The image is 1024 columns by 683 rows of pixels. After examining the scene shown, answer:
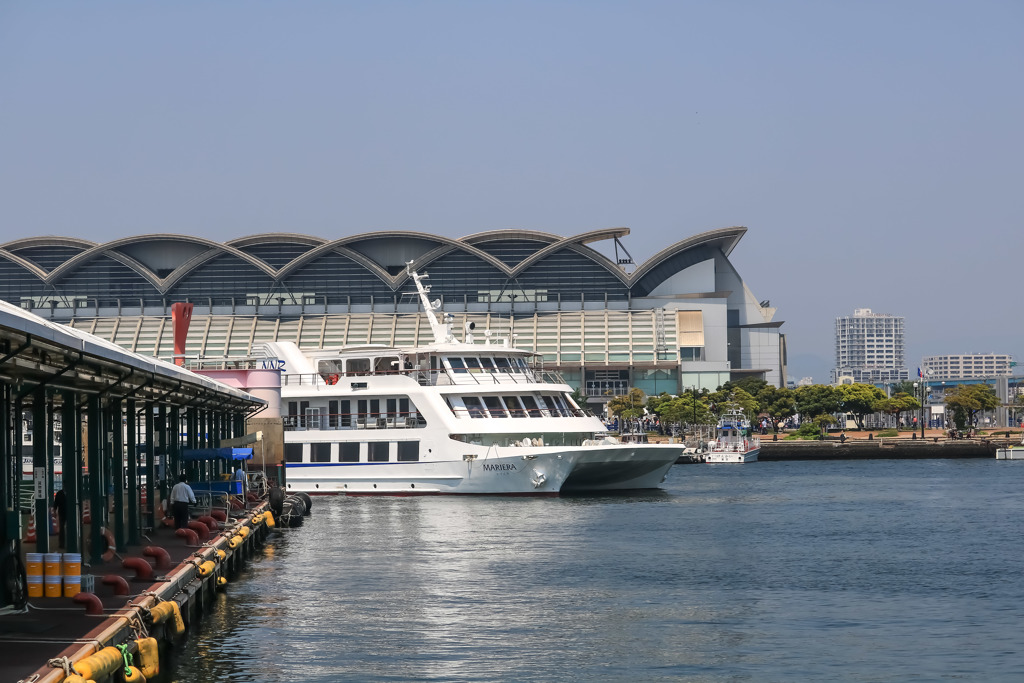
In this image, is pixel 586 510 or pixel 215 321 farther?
pixel 215 321

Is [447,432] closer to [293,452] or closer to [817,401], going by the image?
[293,452]

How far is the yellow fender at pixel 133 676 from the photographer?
16180 mm

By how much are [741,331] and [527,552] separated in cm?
12879

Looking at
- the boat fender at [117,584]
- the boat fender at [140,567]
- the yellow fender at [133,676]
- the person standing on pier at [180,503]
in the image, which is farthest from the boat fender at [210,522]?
the yellow fender at [133,676]

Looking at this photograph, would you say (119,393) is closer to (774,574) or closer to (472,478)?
(774,574)

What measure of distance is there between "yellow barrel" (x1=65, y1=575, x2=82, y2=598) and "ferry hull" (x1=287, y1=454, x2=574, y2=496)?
32321 millimetres

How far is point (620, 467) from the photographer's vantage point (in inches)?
2095

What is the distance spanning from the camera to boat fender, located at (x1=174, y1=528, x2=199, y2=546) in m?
28.5

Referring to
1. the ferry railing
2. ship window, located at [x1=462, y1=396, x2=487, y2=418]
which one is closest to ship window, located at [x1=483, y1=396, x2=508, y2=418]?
ship window, located at [x1=462, y1=396, x2=487, y2=418]

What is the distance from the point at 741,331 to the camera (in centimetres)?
16050

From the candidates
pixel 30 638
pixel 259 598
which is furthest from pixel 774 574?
pixel 30 638

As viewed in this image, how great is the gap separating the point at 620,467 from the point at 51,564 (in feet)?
116

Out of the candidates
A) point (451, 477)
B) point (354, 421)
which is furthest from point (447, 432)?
point (354, 421)

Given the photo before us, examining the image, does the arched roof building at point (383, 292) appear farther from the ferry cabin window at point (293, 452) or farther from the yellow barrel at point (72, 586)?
the yellow barrel at point (72, 586)
